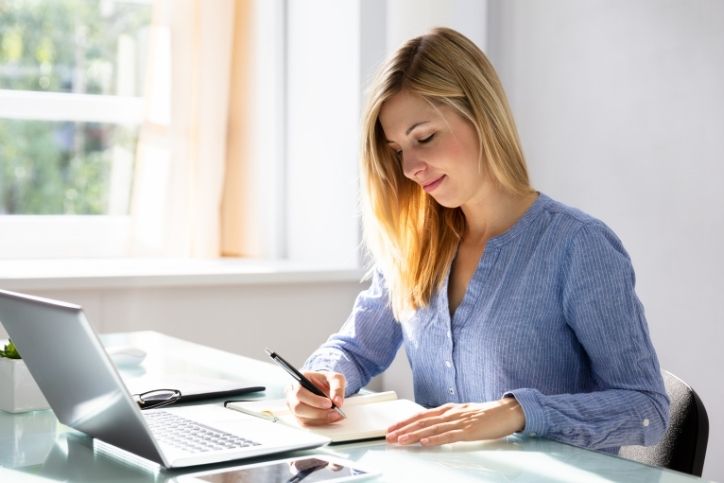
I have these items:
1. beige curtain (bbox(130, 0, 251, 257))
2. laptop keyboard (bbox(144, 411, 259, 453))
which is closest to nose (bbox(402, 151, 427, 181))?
laptop keyboard (bbox(144, 411, 259, 453))

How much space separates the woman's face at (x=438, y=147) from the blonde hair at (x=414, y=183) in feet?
0.05

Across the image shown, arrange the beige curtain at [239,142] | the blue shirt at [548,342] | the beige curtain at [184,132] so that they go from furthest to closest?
the beige curtain at [239,142] → the beige curtain at [184,132] → the blue shirt at [548,342]

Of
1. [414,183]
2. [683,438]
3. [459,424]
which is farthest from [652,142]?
[459,424]

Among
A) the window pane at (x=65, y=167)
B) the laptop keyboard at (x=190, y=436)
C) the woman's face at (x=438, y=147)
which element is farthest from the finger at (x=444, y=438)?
the window pane at (x=65, y=167)

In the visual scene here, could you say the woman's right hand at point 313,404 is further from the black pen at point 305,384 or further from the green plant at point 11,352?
the green plant at point 11,352

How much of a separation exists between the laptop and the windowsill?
69.0 inches

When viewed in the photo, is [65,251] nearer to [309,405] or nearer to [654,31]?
[654,31]

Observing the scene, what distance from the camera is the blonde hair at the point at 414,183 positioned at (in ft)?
5.47

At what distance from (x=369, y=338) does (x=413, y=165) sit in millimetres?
357

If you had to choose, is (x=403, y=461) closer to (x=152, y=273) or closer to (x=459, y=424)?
(x=459, y=424)

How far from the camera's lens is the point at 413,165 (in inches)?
66.7

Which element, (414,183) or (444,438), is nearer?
(444,438)

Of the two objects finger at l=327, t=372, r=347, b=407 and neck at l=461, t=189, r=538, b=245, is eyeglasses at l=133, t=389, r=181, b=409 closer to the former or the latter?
finger at l=327, t=372, r=347, b=407

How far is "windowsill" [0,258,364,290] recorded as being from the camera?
3.06 metres
